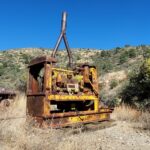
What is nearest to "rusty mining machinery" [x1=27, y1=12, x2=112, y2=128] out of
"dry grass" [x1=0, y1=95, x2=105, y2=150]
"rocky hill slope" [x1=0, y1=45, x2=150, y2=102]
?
"dry grass" [x1=0, y1=95, x2=105, y2=150]

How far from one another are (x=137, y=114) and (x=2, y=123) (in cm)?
607

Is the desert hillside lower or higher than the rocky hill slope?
lower

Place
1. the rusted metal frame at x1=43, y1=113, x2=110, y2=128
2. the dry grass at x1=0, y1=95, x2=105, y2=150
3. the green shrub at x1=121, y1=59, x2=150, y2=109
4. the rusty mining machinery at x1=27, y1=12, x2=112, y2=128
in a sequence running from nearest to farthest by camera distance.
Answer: the dry grass at x1=0, y1=95, x2=105, y2=150 < the rusted metal frame at x1=43, y1=113, x2=110, y2=128 < the rusty mining machinery at x1=27, y1=12, x2=112, y2=128 < the green shrub at x1=121, y1=59, x2=150, y2=109

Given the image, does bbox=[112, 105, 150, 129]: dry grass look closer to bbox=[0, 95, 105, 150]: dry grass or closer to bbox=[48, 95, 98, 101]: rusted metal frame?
bbox=[48, 95, 98, 101]: rusted metal frame

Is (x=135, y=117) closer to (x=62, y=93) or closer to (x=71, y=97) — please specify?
(x=71, y=97)

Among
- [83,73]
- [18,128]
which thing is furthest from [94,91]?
[18,128]

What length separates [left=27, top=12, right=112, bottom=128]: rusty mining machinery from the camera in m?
7.77

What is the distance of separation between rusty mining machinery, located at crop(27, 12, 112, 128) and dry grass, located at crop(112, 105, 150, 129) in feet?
3.35

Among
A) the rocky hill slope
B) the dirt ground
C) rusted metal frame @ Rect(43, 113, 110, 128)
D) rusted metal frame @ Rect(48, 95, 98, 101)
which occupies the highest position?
the rocky hill slope

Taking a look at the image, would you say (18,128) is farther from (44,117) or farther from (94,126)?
(94,126)

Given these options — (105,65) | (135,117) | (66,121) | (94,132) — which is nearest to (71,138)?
(94,132)

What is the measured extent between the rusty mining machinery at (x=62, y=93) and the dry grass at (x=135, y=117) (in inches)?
40.2

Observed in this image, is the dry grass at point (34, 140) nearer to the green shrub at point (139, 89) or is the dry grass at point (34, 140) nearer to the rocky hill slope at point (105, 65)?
the green shrub at point (139, 89)

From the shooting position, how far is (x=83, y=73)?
9.84 m
